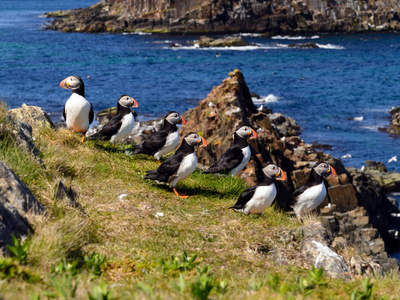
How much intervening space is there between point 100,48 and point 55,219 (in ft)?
277

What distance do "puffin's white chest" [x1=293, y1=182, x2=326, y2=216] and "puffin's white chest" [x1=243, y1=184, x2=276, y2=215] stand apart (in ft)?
4.93

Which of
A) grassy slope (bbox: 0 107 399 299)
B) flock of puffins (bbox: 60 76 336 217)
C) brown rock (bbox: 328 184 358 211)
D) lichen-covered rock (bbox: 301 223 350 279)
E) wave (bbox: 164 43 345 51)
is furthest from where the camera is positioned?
wave (bbox: 164 43 345 51)

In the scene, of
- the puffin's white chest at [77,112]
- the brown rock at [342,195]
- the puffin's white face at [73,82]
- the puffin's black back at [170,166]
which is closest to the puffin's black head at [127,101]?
the puffin's white chest at [77,112]

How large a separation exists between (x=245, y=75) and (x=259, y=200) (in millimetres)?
56314

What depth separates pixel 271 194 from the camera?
29.4ft

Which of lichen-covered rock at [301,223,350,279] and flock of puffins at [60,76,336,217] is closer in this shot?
lichen-covered rock at [301,223,350,279]

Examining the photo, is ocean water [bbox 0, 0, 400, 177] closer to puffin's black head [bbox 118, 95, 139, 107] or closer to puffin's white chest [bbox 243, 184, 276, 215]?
puffin's black head [bbox 118, 95, 139, 107]

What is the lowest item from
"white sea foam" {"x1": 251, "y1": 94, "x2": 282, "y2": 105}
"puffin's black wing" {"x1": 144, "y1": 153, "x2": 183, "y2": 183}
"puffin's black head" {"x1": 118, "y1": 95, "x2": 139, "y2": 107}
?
"white sea foam" {"x1": 251, "y1": 94, "x2": 282, "y2": 105}

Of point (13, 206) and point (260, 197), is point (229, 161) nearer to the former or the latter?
point (260, 197)

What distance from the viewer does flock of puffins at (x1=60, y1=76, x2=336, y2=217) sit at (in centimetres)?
907

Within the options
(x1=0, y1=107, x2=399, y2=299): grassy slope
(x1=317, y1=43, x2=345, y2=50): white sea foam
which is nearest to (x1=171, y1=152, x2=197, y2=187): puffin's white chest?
(x1=0, y1=107, x2=399, y2=299): grassy slope

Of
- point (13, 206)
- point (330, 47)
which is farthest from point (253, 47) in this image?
point (13, 206)

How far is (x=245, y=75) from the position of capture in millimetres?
63938

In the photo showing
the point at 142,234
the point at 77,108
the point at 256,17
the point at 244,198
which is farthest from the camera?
the point at 256,17
